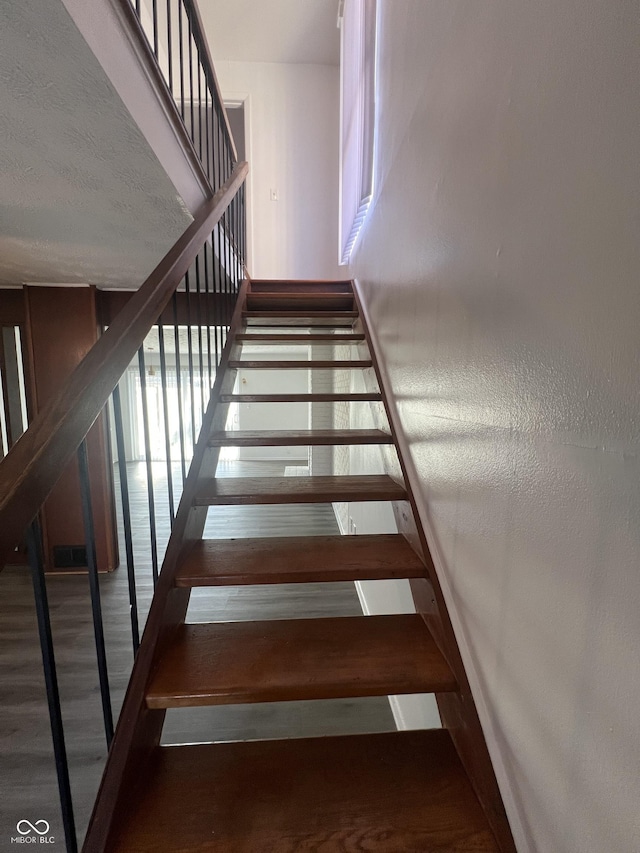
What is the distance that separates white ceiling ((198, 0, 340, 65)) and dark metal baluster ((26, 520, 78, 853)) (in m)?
5.03

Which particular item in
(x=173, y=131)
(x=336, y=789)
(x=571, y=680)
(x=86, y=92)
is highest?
(x=173, y=131)

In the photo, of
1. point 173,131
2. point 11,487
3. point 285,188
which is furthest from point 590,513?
point 285,188

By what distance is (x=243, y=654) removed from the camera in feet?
3.87

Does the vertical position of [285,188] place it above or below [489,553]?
above

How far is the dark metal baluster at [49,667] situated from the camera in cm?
63

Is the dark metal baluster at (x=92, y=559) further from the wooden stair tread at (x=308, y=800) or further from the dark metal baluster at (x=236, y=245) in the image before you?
the dark metal baluster at (x=236, y=245)

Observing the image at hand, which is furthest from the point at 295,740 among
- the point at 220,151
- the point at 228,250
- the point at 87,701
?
the point at 220,151

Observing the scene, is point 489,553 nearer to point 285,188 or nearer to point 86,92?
point 86,92

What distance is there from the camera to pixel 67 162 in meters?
1.43

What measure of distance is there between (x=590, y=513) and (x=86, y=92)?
1471 millimetres

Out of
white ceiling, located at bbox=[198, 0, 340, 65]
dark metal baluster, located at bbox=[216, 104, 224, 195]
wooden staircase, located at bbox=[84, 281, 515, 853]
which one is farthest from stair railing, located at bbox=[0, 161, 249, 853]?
white ceiling, located at bbox=[198, 0, 340, 65]

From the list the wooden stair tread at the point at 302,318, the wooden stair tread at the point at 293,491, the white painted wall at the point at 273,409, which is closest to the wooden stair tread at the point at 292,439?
the wooden stair tread at the point at 293,491
